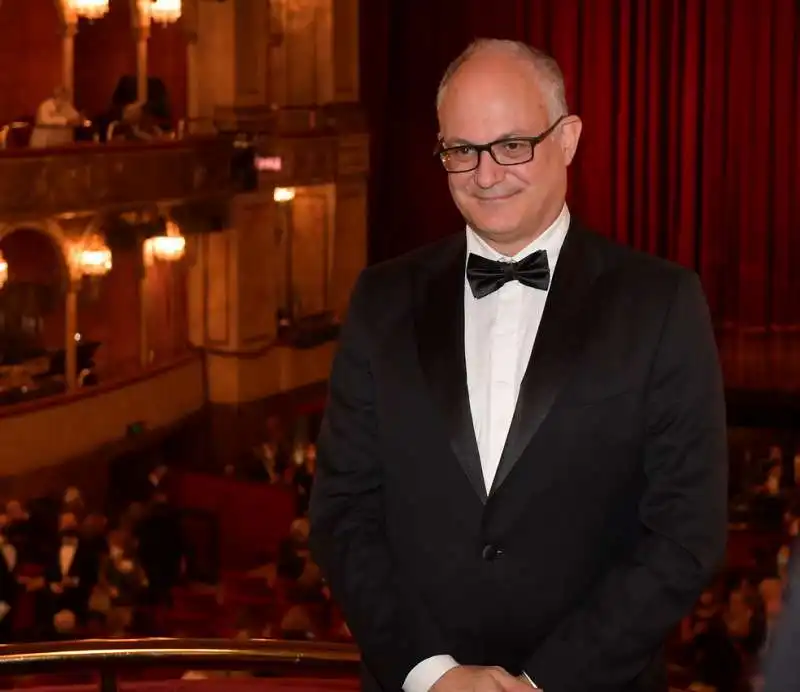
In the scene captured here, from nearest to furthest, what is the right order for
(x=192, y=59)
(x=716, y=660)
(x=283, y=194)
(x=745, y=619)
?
(x=716, y=660)
(x=745, y=619)
(x=192, y=59)
(x=283, y=194)

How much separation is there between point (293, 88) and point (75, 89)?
2.00 m

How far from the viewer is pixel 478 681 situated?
1.73 m

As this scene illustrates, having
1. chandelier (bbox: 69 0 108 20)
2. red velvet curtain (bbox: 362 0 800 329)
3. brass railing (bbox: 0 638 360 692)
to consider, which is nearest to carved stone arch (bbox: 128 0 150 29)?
chandelier (bbox: 69 0 108 20)

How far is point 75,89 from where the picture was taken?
12.0 m

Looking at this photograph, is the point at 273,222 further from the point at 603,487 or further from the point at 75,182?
the point at 603,487

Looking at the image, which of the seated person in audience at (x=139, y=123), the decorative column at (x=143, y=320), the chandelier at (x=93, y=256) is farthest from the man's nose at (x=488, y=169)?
the decorative column at (x=143, y=320)

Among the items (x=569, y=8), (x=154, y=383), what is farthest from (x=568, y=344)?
(x=569, y=8)

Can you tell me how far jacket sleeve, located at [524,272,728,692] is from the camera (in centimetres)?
174

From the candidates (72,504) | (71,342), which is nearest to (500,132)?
(72,504)

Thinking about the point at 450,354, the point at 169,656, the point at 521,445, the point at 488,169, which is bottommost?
the point at 169,656

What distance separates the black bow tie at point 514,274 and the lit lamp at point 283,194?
10223 mm

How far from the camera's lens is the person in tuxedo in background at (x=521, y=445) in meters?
1.75

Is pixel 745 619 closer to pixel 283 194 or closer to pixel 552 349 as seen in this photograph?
pixel 552 349

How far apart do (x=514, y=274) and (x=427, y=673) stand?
0.56m
